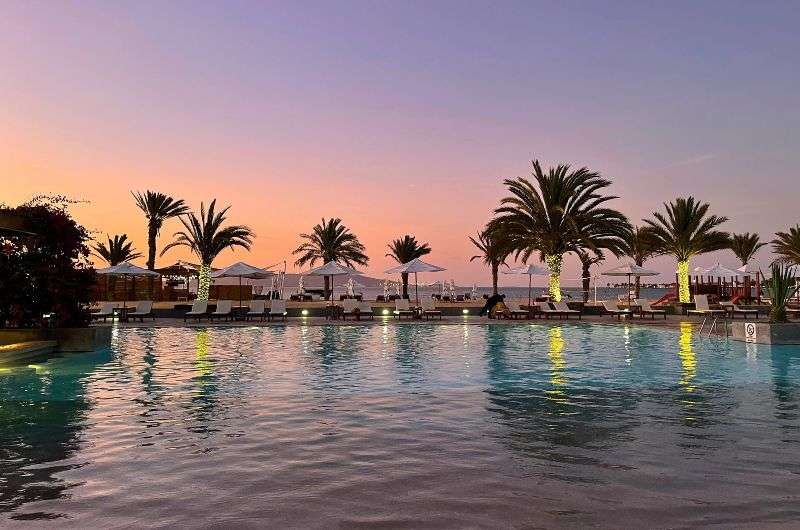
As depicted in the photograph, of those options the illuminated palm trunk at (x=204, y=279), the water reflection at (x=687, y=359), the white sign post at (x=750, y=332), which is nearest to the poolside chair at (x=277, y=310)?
the illuminated palm trunk at (x=204, y=279)

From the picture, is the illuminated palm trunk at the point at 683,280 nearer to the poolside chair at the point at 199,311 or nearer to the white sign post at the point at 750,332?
the white sign post at the point at 750,332

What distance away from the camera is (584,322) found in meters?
25.8

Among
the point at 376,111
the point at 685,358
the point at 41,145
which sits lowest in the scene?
the point at 685,358

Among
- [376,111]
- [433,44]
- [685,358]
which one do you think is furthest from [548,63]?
[685,358]

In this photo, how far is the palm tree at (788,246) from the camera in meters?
47.2

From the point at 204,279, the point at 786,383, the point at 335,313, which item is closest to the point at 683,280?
the point at 335,313

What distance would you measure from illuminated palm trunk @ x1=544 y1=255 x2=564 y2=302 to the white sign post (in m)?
15.5

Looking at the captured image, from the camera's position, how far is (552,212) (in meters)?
31.9

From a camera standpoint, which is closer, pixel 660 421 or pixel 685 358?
pixel 660 421

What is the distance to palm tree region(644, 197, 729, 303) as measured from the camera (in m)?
35.3

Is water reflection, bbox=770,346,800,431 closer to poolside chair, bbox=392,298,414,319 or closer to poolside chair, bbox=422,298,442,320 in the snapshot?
poolside chair, bbox=422,298,442,320

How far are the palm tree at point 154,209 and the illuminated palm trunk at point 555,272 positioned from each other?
27.8 meters

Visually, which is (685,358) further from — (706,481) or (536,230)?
(536,230)

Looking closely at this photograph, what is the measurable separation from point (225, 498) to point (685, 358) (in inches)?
484
